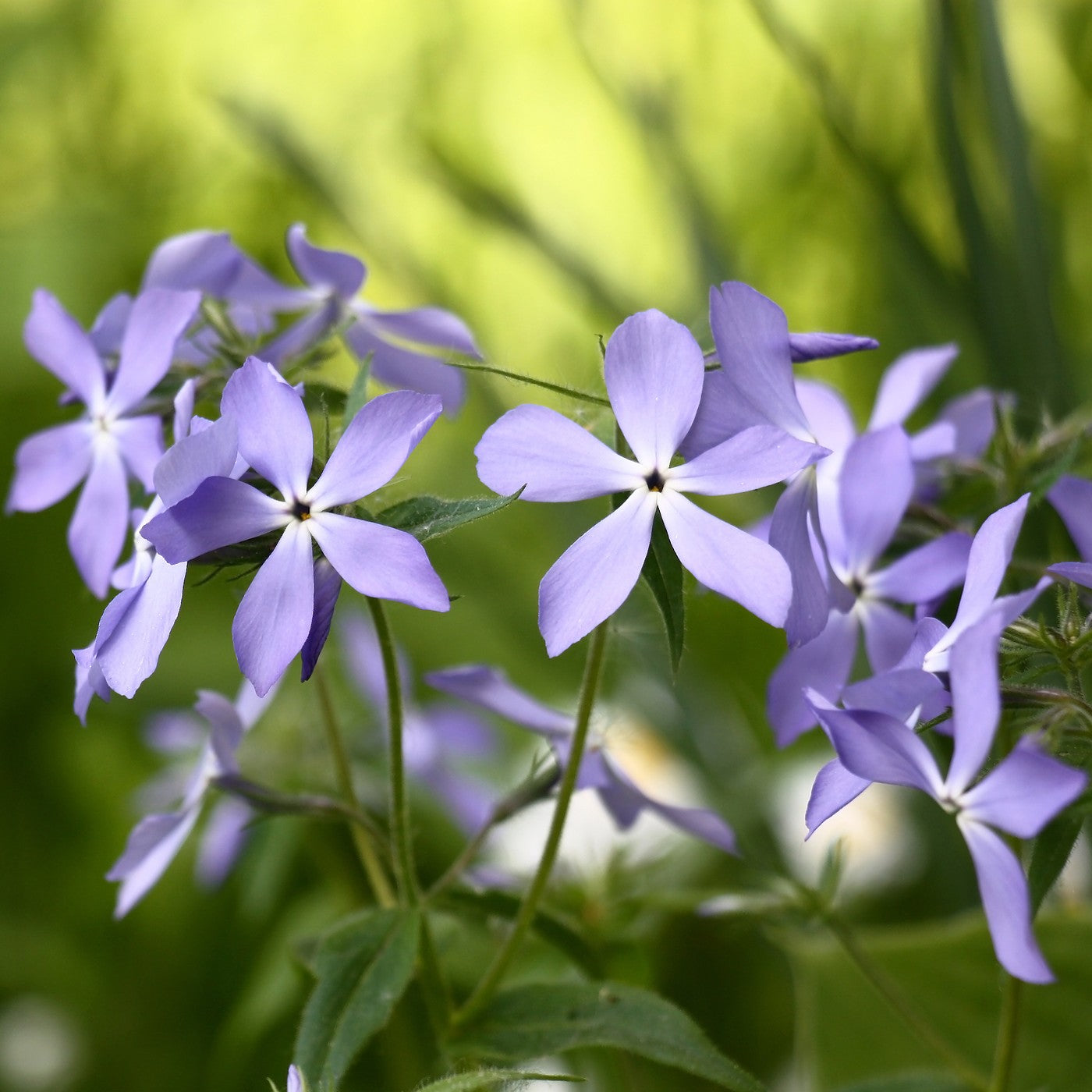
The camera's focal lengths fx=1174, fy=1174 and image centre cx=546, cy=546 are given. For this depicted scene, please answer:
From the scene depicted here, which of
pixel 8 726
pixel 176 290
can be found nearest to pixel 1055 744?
pixel 176 290

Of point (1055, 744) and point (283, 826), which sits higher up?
point (1055, 744)

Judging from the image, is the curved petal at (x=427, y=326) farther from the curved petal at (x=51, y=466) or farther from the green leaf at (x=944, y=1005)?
the green leaf at (x=944, y=1005)

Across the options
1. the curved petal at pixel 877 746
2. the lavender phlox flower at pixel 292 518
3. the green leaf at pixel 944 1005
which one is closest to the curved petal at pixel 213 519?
the lavender phlox flower at pixel 292 518

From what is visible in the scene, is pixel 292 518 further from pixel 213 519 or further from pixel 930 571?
pixel 930 571

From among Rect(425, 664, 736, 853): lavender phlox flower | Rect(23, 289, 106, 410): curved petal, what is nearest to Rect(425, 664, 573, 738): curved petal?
Rect(425, 664, 736, 853): lavender phlox flower

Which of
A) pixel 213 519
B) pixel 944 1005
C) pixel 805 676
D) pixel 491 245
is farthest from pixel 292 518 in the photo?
pixel 491 245

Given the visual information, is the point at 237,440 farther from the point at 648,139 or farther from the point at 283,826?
the point at 648,139

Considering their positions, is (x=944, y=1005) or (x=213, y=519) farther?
(x=944, y=1005)
